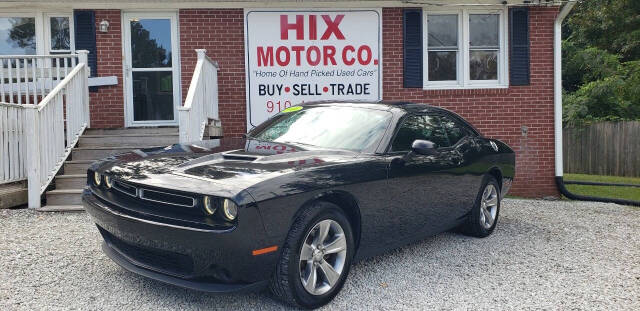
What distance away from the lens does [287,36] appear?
9.46m

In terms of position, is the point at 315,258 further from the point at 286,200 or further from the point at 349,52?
the point at 349,52

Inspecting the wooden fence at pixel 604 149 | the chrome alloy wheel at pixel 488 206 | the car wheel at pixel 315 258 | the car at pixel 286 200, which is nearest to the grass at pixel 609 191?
the wooden fence at pixel 604 149

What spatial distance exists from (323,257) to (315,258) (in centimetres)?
8

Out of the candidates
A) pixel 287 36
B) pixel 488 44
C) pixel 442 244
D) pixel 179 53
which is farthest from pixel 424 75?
pixel 442 244

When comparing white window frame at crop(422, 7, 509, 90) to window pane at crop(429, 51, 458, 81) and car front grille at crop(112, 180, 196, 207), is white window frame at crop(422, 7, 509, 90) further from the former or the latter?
car front grille at crop(112, 180, 196, 207)

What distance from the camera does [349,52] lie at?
957 cm

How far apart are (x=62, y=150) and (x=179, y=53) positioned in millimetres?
2903

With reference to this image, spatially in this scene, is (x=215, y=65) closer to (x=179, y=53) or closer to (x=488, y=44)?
(x=179, y=53)

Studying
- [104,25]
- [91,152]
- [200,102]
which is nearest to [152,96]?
[104,25]

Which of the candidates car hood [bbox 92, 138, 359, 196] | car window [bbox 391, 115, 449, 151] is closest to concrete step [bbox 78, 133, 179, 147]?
car hood [bbox 92, 138, 359, 196]

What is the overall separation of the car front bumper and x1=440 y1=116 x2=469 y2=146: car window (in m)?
2.79

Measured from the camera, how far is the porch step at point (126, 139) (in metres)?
7.91

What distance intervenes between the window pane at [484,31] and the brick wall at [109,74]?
6.39 metres

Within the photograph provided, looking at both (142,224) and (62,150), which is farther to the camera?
(62,150)
